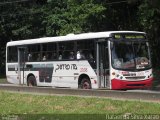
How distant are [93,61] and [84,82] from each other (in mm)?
1529

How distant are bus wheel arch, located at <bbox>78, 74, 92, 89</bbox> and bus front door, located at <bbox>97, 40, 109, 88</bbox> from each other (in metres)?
0.93

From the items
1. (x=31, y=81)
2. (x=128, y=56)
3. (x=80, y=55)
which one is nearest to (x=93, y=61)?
(x=80, y=55)

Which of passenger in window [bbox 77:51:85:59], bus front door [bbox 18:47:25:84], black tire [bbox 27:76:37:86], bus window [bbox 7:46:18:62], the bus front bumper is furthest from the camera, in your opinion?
bus window [bbox 7:46:18:62]

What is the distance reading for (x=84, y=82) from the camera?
84.5ft

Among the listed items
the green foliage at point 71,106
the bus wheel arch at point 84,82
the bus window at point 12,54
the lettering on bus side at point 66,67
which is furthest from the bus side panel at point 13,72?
the green foliage at point 71,106

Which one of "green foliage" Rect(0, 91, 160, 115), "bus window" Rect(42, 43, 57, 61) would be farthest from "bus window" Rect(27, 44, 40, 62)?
"green foliage" Rect(0, 91, 160, 115)

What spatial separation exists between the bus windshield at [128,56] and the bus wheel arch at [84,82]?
2.26 metres

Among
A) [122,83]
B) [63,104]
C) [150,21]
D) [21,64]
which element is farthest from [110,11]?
[63,104]

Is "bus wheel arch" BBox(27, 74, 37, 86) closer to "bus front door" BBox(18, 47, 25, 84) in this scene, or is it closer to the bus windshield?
"bus front door" BBox(18, 47, 25, 84)

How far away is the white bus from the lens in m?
23.7

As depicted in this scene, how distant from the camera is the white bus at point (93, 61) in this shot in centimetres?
2370

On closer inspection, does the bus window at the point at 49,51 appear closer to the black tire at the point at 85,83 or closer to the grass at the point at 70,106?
the black tire at the point at 85,83

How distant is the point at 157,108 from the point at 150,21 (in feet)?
75.9

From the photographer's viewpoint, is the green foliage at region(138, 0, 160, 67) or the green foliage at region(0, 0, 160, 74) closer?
the green foliage at region(138, 0, 160, 67)
